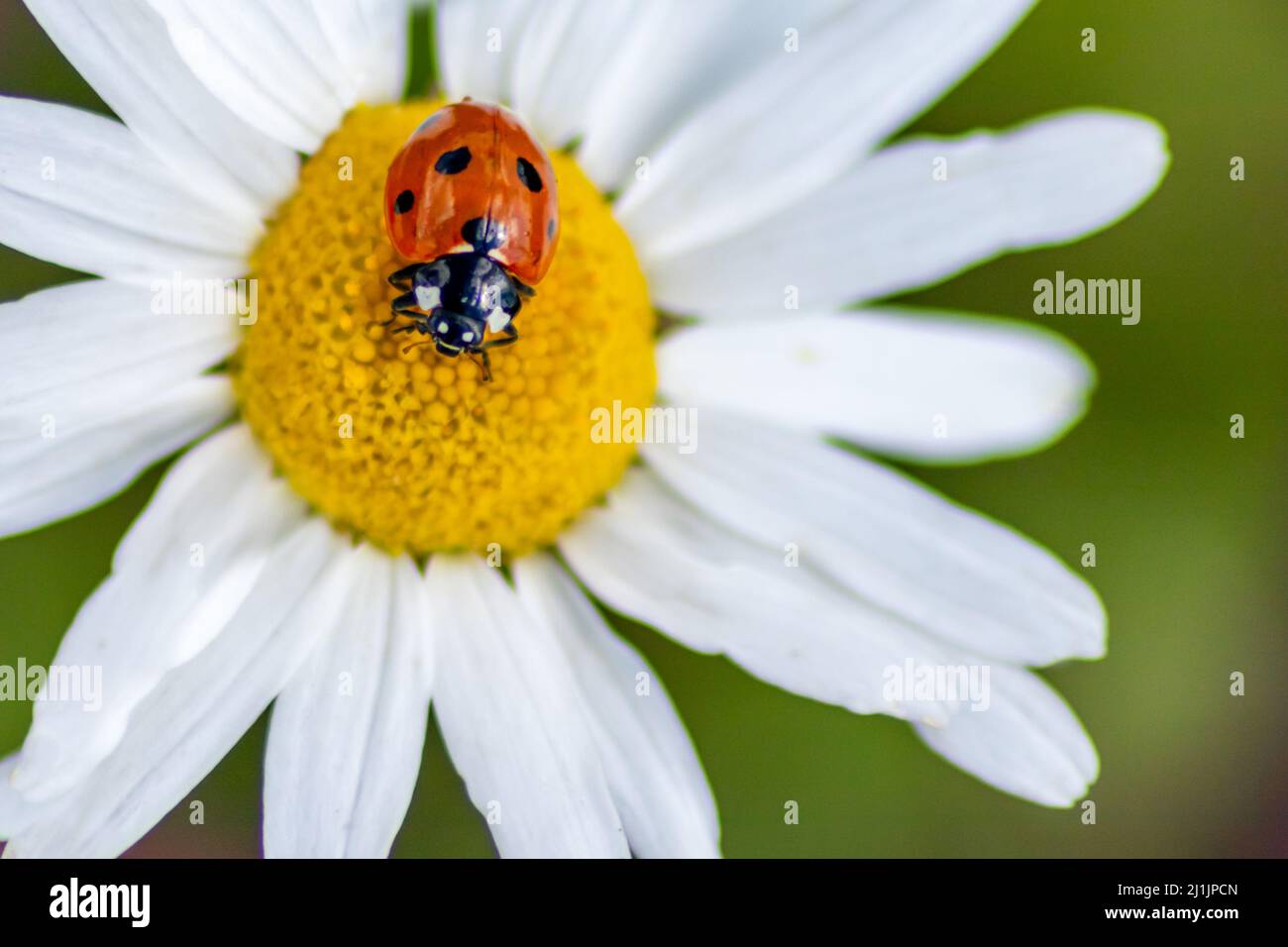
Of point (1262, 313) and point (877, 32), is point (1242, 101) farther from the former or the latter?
point (877, 32)

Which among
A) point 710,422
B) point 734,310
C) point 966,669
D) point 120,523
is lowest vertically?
point 966,669

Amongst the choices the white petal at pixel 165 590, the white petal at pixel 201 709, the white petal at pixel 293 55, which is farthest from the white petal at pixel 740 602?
the white petal at pixel 293 55

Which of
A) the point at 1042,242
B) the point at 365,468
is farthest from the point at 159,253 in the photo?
the point at 1042,242

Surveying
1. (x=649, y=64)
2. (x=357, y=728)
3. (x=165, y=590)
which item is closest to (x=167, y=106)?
(x=165, y=590)

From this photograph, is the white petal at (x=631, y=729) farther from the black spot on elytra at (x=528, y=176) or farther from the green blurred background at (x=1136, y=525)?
the black spot on elytra at (x=528, y=176)

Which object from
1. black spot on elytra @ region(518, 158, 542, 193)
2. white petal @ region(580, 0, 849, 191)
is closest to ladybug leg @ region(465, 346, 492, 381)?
black spot on elytra @ region(518, 158, 542, 193)
